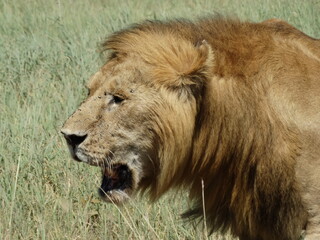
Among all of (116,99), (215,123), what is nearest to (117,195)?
(116,99)

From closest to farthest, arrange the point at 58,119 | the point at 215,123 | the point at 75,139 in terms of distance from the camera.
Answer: the point at 75,139 → the point at 215,123 → the point at 58,119

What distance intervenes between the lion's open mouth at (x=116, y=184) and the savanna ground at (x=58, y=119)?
136 mm

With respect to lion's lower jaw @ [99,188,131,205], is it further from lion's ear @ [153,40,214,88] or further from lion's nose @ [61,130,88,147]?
lion's ear @ [153,40,214,88]

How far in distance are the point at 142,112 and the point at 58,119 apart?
2201 mm

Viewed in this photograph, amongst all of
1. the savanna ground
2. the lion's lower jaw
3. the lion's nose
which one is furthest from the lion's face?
the savanna ground

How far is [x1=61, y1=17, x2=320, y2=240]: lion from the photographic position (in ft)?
12.1

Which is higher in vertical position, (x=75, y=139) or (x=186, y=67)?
(x=186, y=67)

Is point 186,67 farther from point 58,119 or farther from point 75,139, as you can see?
point 58,119

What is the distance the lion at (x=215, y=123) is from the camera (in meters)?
3.70

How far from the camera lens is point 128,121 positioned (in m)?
3.73

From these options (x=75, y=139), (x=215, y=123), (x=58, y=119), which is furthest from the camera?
(x=58, y=119)

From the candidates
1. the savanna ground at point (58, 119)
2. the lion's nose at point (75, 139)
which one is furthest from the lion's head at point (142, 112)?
the savanna ground at point (58, 119)

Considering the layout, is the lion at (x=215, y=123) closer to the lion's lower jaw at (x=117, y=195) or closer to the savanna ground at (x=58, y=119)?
the lion's lower jaw at (x=117, y=195)

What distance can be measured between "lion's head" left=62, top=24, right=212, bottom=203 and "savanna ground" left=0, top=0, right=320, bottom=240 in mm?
320
